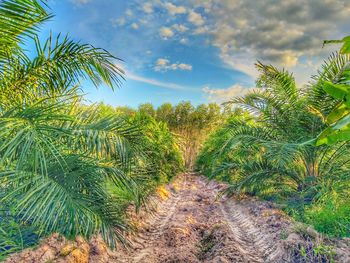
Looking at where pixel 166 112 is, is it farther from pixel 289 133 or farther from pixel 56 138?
pixel 56 138

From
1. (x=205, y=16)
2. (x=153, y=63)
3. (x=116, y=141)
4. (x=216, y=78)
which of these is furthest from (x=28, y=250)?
(x=216, y=78)

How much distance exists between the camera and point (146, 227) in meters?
5.78

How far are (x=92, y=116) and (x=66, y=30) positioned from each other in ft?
4.38

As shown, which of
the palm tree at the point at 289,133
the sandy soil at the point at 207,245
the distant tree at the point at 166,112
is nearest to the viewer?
the sandy soil at the point at 207,245

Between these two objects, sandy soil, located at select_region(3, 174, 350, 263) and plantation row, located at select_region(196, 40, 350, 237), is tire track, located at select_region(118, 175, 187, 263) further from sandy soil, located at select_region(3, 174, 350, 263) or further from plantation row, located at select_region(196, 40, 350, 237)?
plantation row, located at select_region(196, 40, 350, 237)

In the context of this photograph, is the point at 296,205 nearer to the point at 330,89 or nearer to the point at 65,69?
the point at 330,89

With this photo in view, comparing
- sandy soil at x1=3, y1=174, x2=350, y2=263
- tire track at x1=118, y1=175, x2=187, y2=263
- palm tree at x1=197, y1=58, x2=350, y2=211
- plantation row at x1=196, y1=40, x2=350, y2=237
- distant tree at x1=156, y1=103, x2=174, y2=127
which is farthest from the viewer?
distant tree at x1=156, y1=103, x2=174, y2=127

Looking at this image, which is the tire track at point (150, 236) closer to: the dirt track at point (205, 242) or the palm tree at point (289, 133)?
the dirt track at point (205, 242)

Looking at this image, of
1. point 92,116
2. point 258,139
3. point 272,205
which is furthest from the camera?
point 272,205

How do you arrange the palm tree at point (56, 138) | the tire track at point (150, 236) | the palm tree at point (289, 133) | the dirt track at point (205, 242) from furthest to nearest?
the palm tree at point (289, 133)
the tire track at point (150, 236)
the dirt track at point (205, 242)
the palm tree at point (56, 138)

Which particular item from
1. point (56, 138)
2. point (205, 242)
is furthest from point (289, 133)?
point (56, 138)

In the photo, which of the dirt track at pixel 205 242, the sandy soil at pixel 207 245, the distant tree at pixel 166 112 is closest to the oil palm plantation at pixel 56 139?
the sandy soil at pixel 207 245

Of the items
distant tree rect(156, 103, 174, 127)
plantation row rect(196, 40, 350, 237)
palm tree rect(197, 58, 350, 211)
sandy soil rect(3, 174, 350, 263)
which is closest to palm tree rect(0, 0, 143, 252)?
sandy soil rect(3, 174, 350, 263)

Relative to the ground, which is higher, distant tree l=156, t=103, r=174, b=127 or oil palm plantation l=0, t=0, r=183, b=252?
distant tree l=156, t=103, r=174, b=127
